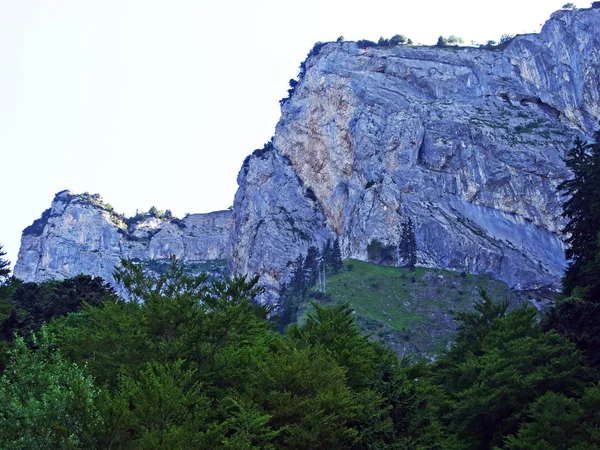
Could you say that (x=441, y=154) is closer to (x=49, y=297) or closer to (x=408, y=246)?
(x=408, y=246)

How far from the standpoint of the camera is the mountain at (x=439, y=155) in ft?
518

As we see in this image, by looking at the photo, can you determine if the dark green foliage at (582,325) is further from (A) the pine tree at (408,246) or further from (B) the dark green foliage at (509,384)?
(A) the pine tree at (408,246)

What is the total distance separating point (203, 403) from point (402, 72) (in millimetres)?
166721

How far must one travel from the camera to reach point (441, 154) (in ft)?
554

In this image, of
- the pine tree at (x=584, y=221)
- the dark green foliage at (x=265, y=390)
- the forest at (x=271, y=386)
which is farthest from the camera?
the pine tree at (x=584, y=221)

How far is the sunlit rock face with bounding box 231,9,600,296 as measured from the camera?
6211 inches

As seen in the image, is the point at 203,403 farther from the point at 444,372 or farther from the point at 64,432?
the point at 444,372

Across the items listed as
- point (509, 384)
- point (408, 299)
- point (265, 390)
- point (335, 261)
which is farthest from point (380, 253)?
point (265, 390)

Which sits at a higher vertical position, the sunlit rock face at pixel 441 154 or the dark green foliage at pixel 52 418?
the sunlit rock face at pixel 441 154

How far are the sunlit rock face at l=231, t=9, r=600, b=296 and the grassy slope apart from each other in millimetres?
14865

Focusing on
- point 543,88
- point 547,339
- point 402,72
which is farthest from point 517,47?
point 547,339

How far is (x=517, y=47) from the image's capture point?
193250 mm

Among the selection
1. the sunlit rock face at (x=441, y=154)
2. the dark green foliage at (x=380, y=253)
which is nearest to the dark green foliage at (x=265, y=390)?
the dark green foliage at (x=380, y=253)

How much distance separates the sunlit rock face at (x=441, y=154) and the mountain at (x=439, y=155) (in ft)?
1.07
